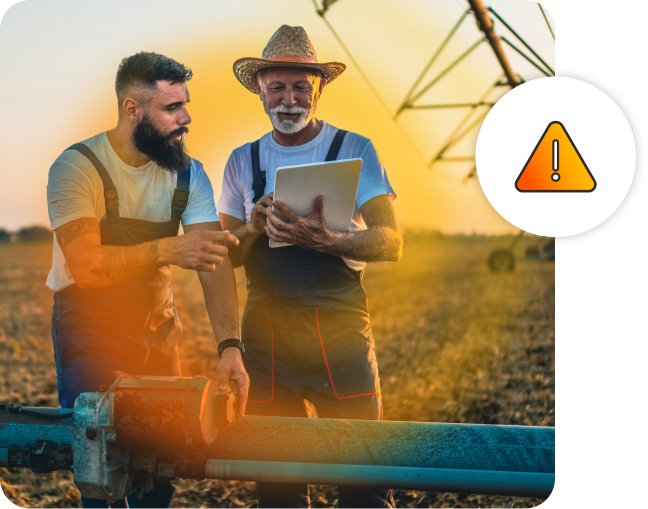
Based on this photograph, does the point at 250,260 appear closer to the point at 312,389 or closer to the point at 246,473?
the point at 312,389

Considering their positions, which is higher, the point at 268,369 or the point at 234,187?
the point at 234,187

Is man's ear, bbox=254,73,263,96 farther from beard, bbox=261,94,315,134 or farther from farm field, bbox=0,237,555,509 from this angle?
farm field, bbox=0,237,555,509

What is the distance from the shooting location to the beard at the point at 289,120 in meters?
2.54

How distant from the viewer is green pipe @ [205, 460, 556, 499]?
205 centimetres

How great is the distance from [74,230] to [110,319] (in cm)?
49

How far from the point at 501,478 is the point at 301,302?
3.84ft

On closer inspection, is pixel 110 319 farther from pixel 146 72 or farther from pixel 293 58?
pixel 293 58

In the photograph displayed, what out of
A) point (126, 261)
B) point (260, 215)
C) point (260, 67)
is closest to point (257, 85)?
point (260, 67)

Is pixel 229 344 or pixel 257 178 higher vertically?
pixel 257 178

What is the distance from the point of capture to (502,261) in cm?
2073

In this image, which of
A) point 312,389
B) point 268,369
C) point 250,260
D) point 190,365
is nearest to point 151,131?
point 250,260

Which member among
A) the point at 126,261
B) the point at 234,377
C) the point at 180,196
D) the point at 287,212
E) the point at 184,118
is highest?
the point at 184,118

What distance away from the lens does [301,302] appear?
2650mm

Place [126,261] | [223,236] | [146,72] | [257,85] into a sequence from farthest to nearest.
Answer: [257,85] → [146,72] → [126,261] → [223,236]
